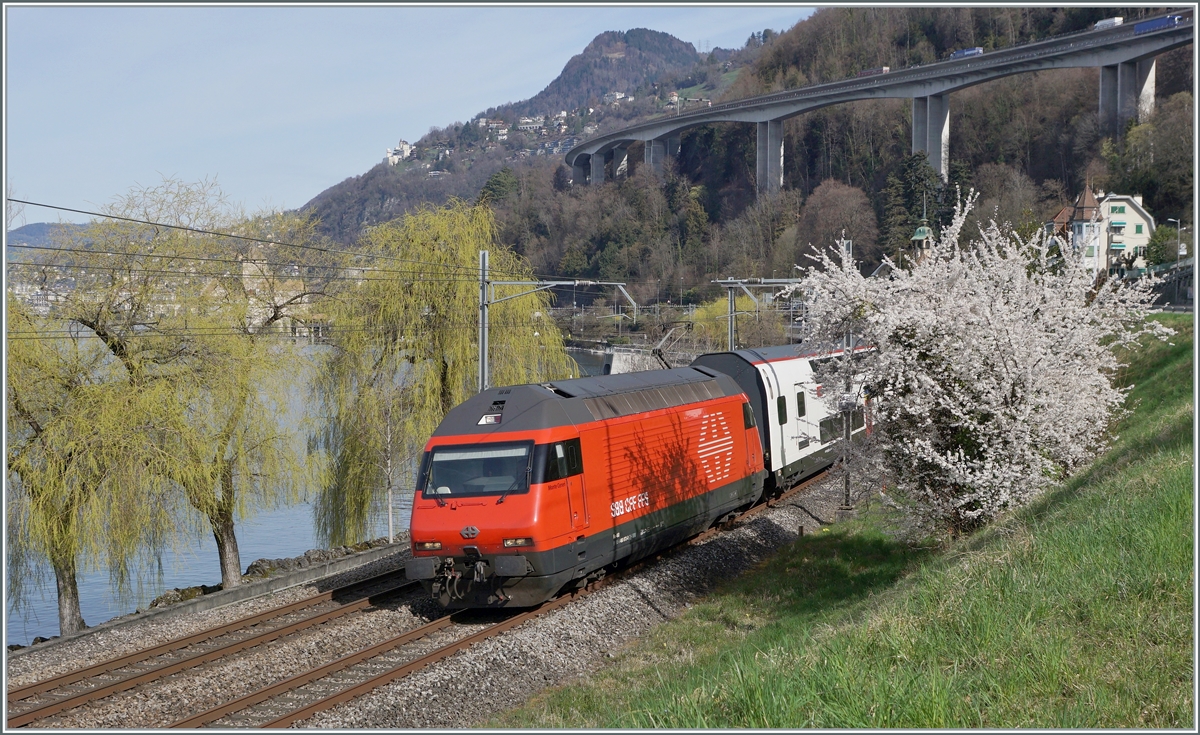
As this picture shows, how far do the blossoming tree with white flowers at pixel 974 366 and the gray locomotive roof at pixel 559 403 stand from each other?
3.61m

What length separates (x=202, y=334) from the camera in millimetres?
22266

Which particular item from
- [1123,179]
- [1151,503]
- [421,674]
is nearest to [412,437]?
[421,674]

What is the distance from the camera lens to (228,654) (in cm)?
1329

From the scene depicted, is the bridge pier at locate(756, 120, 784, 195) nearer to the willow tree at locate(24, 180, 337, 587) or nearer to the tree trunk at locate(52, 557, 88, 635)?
the willow tree at locate(24, 180, 337, 587)

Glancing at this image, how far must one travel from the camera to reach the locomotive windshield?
1451 centimetres

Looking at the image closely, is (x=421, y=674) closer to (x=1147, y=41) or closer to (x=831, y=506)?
(x=831, y=506)

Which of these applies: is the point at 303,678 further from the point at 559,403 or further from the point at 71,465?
the point at 71,465

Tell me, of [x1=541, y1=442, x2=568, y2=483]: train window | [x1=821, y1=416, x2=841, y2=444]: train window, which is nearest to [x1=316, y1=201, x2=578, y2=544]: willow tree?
[x1=821, y1=416, x2=841, y2=444]: train window

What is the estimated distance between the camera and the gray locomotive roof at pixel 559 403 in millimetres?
15156

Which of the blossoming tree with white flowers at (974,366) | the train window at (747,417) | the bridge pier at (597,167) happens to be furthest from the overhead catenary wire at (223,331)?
the bridge pier at (597,167)

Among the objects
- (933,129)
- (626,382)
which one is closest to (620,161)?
(933,129)

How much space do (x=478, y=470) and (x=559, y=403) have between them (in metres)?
1.70

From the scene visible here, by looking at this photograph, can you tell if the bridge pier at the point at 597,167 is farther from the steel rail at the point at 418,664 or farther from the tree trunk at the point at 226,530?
the steel rail at the point at 418,664

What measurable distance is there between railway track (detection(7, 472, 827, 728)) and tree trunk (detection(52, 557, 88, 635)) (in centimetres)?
657
